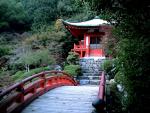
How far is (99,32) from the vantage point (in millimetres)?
30797

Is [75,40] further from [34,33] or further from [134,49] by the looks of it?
[134,49]

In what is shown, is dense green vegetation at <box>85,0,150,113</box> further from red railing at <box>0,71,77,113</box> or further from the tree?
the tree

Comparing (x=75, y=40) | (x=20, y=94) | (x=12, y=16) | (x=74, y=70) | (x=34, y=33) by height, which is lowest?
(x=74, y=70)

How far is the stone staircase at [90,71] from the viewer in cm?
2311

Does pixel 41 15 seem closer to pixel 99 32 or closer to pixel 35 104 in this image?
pixel 99 32

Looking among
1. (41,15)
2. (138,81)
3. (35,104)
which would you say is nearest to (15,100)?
(35,104)

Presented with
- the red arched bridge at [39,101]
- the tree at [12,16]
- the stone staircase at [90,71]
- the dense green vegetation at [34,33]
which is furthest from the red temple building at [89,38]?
the red arched bridge at [39,101]

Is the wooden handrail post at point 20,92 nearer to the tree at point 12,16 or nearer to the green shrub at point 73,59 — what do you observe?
the green shrub at point 73,59

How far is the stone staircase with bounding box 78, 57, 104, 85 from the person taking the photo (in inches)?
910

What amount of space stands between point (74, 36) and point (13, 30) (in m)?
13.2

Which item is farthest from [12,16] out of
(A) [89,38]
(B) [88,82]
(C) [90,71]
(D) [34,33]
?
(B) [88,82]

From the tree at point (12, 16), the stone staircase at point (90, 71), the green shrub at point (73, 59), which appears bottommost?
the stone staircase at point (90, 71)

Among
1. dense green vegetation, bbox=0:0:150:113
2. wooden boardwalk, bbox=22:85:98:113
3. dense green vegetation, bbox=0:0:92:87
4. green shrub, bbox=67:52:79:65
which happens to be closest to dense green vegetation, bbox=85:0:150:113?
dense green vegetation, bbox=0:0:150:113

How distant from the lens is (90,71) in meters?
25.5
